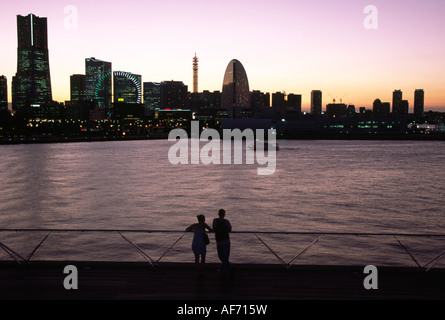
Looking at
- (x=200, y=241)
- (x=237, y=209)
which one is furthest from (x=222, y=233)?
(x=237, y=209)

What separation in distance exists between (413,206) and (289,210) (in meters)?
13.1

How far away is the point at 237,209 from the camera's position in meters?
40.0

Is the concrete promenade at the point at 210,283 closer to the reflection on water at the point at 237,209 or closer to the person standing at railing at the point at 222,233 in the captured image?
the person standing at railing at the point at 222,233

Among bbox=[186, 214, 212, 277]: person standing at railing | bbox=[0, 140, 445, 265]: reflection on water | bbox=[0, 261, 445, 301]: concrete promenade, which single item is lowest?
bbox=[0, 140, 445, 265]: reflection on water

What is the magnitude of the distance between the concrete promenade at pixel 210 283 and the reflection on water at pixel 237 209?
1032 centimetres

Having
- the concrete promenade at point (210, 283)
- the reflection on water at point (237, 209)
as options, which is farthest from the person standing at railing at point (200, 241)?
the reflection on water at point (237, 209)

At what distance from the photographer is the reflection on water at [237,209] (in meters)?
24.8

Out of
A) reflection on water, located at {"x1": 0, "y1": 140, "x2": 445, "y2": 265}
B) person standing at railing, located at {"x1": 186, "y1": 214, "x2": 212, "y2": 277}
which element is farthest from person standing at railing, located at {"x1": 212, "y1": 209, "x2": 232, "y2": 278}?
reflection on water, located at {"x1": 0, "y1": 140, "x2": 445, "y2": 265}

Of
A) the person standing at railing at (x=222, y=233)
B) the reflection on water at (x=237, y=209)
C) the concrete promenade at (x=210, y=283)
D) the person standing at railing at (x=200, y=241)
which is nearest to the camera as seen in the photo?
the concrete promenade at (x=210, y=283)

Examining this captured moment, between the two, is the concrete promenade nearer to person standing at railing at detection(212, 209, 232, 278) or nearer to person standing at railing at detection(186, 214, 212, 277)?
person standing at railing at detection(186, 214, 212, 277)

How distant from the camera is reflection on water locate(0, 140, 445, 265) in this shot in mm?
24750

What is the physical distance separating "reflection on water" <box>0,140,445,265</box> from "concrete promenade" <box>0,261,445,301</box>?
1032 centimetres

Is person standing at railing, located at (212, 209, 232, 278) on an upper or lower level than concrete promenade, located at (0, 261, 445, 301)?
upper
